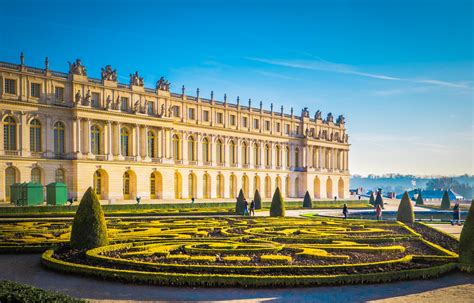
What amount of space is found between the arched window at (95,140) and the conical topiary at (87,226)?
119 feet

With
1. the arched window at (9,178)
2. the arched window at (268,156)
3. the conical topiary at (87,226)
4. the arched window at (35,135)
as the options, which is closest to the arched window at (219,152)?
the arched window at (268,156)

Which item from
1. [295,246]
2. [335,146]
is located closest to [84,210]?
[295,246]

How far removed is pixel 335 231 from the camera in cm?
2244

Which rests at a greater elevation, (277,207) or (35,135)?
(35,135)

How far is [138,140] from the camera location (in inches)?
2163

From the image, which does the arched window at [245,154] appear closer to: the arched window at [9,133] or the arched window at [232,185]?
the arched window at [232,185]

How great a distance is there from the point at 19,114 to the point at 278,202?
2882 centimetres

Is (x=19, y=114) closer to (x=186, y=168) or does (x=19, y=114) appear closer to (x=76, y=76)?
(x=76, y=76)

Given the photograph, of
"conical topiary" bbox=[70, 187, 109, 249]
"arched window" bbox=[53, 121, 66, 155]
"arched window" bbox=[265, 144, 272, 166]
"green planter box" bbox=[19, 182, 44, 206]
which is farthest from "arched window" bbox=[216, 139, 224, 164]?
"conical topiary" bbox=[70, 187, 109, 249]

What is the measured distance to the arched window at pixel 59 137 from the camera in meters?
48.3

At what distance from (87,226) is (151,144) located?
41.5m

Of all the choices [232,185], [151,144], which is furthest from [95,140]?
[232,185]

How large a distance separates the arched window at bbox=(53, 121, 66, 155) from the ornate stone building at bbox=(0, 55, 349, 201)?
0.34 ft

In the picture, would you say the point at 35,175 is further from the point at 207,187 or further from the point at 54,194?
the point at 207,187
